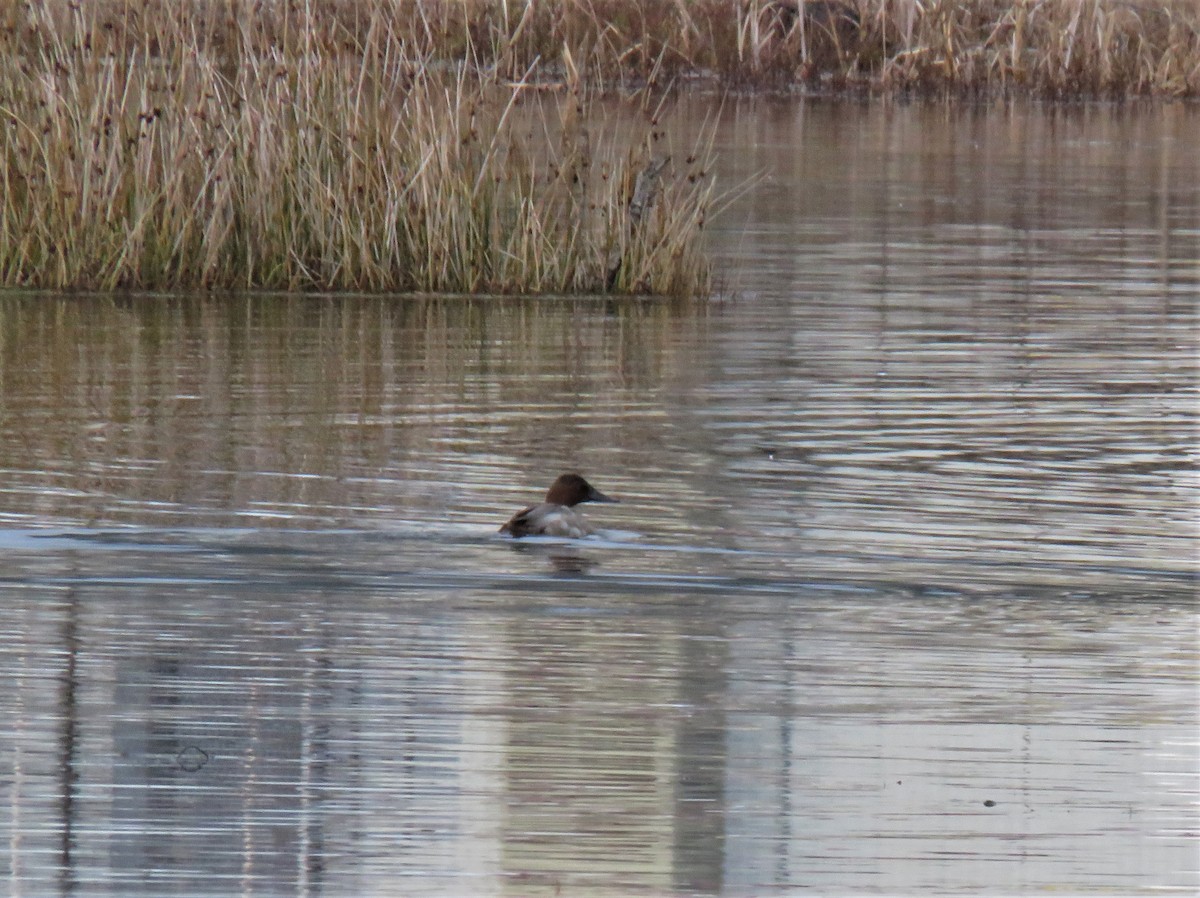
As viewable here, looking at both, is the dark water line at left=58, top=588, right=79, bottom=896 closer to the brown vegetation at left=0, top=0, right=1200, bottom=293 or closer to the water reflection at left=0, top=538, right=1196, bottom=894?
the water reflection at left=0, top=538, right=1196, bottom=894

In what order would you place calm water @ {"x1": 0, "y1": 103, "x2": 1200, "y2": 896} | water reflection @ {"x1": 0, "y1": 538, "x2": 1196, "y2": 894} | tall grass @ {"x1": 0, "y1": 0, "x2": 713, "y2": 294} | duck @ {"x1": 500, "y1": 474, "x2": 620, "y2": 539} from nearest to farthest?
water reflection @ {"x1": 0, "y1": 538, "x2": 1196, "y2": 894}
calm water @ {"x1": 0, "y1": 103, "x2": 1200, "y2": 896}
duck @ {"x1": 500, "y1": 474, "x2": 620, "y2": 539}
tall grass @ {"x1": 0, "y1": 0, "x2": 713, "y2": 294}

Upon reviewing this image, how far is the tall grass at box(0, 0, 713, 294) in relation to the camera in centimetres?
1276

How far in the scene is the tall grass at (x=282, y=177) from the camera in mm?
12758

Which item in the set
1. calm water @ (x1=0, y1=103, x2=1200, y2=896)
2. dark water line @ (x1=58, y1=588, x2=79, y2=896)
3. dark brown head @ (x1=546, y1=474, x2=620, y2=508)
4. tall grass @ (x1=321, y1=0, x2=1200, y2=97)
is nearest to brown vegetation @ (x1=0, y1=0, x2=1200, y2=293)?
calm water @ (x1=0, y1=103, x2=1200, y2=896)

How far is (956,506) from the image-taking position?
7.89m

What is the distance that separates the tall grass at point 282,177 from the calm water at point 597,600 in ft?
1.10

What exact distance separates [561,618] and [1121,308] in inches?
315

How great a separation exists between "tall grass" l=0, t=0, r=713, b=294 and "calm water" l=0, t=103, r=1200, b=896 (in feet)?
1.10

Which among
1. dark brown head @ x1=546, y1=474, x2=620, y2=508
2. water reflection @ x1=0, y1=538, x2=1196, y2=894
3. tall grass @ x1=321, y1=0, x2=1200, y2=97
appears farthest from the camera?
tall grass @ x1=321, y1=0, x2=1200, y2=97

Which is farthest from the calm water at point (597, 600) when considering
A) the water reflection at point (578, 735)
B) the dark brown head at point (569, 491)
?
the dark brown head at point (569, 491)

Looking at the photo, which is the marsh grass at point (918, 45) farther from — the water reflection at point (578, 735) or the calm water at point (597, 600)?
the water reflection at point (578, 735)

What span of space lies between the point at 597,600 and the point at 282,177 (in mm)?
6996

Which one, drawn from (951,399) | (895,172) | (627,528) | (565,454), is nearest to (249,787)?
(627,528)

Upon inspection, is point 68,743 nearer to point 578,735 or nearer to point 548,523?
point 578,735
